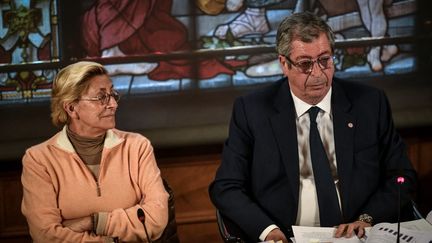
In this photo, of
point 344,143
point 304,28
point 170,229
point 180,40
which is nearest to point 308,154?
point 344,143

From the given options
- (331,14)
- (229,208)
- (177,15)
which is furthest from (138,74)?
(229,208)

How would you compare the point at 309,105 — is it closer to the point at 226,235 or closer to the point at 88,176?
the point at 226,235

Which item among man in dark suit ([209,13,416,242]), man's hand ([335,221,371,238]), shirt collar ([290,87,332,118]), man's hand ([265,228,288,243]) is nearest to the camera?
man's hand ([335,221,371,238])

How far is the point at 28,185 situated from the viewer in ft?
9.01

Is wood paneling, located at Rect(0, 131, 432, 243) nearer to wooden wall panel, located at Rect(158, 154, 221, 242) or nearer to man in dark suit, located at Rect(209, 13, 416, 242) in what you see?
wooden wall panel, located at Rect(158, 154, 221, 242)

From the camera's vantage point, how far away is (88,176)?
2809mm

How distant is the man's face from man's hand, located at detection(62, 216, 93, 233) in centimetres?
100

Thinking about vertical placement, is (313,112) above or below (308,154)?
above

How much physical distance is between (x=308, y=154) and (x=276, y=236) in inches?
15.4

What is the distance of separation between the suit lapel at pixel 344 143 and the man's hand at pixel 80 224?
40.1 inches

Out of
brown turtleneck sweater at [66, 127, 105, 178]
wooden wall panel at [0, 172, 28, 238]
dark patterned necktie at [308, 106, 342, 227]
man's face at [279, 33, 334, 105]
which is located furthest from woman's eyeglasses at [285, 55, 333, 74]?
wooden wall panel at [0, 172, 28, 238]

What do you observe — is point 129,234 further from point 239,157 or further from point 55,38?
point 55,38

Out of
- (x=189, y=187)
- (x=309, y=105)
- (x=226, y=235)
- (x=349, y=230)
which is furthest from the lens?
(x=189, y=187)

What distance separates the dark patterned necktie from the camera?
2.74m
